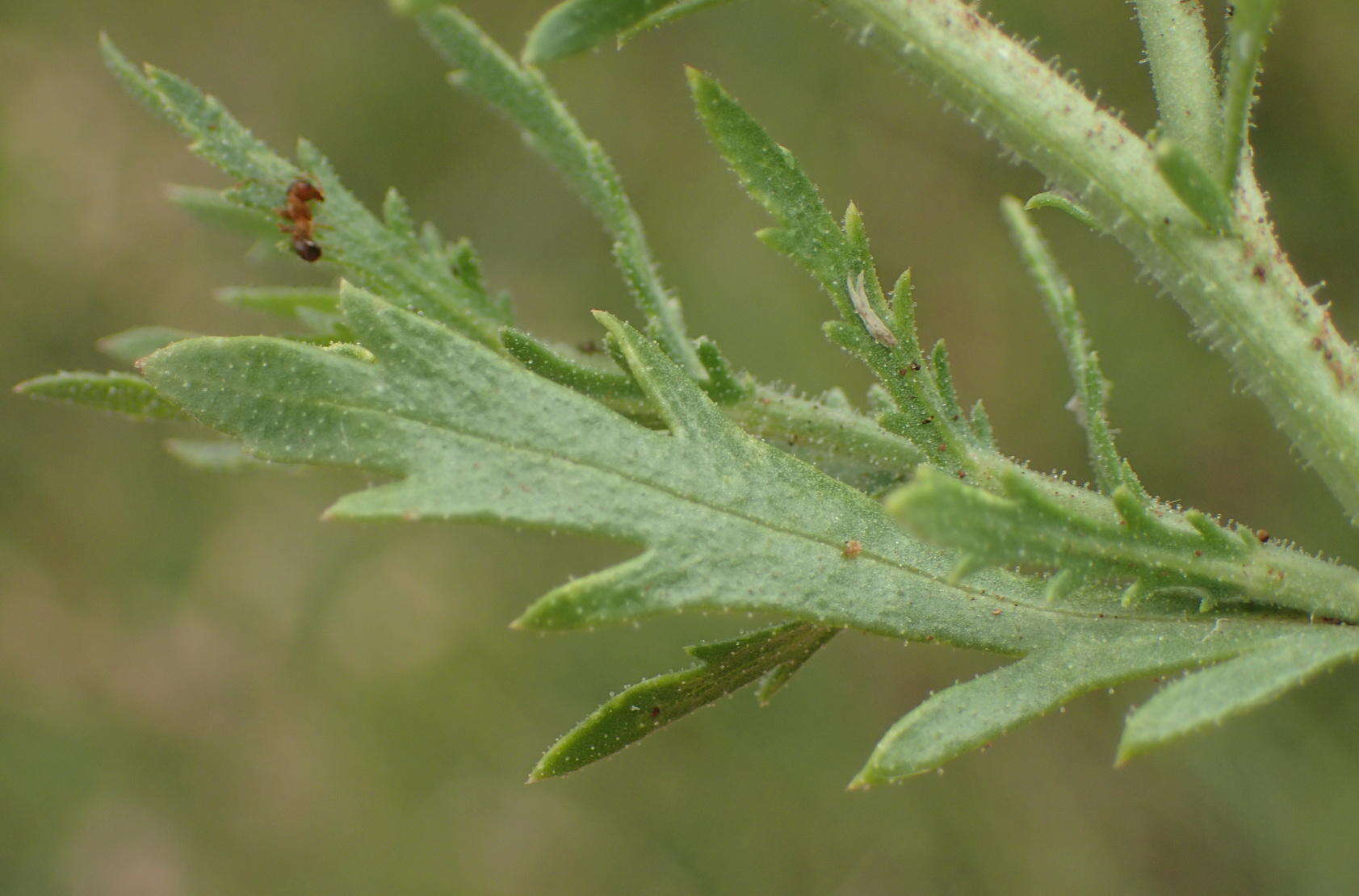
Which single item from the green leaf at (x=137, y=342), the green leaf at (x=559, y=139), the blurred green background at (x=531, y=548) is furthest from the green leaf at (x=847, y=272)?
the blurred green background at (x=531, y=548)

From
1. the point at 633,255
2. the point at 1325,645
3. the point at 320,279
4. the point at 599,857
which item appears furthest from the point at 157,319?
the point at 1325,645

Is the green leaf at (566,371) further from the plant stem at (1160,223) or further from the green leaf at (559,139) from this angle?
the plant stem at (1160,223)

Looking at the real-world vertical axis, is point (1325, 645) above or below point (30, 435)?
below

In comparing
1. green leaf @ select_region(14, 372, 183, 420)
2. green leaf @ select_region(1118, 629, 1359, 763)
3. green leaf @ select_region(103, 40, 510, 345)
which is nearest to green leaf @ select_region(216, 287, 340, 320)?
green leaf @ select_region(103, 40, 510, 345)

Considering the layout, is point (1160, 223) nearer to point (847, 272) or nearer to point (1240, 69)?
point (1240, 69)

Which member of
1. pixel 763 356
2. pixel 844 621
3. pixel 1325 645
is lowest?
pixel 1325 645

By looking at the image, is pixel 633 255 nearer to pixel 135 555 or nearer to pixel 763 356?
pixel 763 356

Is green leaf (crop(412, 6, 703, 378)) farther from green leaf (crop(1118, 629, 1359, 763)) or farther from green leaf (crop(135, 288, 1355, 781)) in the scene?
green leaf (crop(1118, 629, 1359, 763))
